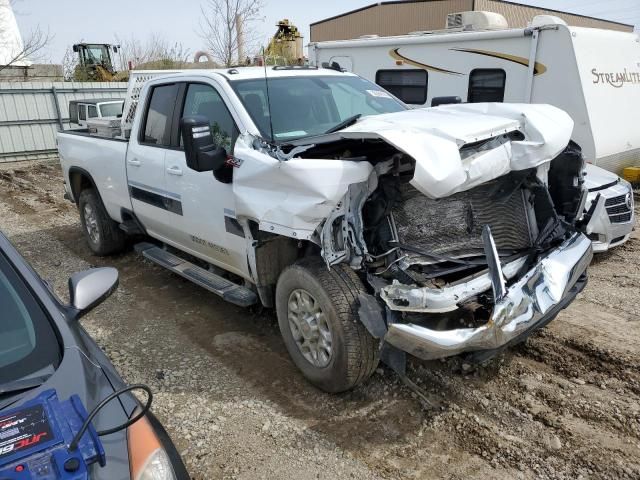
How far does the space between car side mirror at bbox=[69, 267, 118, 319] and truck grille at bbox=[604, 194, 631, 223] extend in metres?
4.82

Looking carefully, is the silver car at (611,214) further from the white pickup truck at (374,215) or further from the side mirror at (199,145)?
the side mirror at (199,145)

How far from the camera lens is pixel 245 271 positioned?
394cm

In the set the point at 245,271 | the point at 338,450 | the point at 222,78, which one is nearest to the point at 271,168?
the point at 245,271

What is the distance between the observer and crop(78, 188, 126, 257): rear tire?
6027 millimetres

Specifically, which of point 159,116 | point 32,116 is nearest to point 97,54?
point 32,116

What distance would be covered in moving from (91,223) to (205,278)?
2696 millimetres

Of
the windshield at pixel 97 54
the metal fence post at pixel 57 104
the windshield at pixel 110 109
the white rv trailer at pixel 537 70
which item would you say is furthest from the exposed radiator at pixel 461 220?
the windshield at pixel 97 54

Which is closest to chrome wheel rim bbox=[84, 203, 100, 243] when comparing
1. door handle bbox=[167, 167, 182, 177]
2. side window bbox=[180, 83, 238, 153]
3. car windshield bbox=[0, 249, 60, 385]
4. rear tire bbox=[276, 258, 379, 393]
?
door handle bbox=[167, 167, 182, 177]

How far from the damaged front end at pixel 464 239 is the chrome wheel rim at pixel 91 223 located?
3.81 metres

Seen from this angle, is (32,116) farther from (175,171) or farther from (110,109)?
(175,171)

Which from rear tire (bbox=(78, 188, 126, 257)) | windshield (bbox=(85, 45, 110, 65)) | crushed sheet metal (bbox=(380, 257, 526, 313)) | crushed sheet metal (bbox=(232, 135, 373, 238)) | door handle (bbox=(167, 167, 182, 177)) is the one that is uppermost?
windshield (bbox=(85, 45, 110, 65))

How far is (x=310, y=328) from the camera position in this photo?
3328 mm

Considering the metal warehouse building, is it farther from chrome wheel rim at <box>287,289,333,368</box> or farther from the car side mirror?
the car side mirror

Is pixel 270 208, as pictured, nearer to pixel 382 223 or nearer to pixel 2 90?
pixel 382 223
